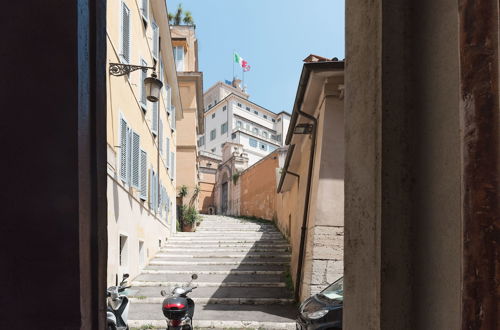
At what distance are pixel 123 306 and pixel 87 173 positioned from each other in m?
4.28

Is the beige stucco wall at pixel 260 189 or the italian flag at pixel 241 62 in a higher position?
the italian flag at pixel 241 62

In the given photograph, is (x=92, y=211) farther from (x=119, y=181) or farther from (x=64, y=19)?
(x=119, y=181)

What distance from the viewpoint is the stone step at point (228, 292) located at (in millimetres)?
8711

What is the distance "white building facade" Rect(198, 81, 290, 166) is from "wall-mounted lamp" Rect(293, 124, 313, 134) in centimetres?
4125

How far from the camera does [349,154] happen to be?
88.4 inches

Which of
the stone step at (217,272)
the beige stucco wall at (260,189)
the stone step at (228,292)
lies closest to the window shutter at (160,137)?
the stone step at (217,272)

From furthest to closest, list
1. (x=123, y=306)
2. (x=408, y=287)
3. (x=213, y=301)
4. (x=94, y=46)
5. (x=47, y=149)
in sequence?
(x=213, y=301) → (x=123, y=306) → (x=408, y=287) → (x=94, y=46) → (x=47, y=149)

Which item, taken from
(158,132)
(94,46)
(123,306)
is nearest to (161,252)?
(158,132)

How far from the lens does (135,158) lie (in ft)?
30.8

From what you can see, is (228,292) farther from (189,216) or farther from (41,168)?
(189,216)

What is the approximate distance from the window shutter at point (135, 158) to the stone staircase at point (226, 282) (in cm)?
247

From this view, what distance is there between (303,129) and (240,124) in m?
47.7

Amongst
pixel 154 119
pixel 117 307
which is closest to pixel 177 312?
pixel 117 307

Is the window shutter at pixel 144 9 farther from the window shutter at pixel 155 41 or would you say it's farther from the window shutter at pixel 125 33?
the window shutter at pixel 125 33
